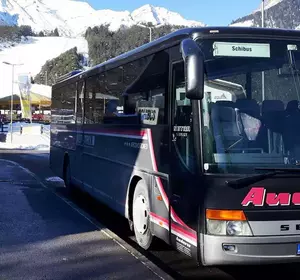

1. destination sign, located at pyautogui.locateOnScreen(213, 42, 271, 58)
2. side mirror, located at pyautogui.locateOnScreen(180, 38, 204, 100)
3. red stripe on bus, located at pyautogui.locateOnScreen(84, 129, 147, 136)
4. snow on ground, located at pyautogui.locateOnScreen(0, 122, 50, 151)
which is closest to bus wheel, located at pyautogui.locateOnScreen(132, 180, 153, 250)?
red stripe on bus, located at pyautogui.locateOnScreen(84, 129, 147, 136)

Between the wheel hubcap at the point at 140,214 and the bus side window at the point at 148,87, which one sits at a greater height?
the bus side window at the point at 148,87

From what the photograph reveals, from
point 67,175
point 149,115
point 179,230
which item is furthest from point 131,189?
point 67,175

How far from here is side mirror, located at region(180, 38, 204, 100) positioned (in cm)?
478

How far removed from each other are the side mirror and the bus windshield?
31 cm

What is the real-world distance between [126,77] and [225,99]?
112 inches

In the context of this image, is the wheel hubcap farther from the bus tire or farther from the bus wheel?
the bus tire

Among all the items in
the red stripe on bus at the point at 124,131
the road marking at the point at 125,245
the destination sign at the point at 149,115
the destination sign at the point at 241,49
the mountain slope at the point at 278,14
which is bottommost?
the road marking at the point at 125,245

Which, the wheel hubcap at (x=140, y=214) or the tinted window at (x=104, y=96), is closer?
the wheel hubcap at (x=140, y=214)

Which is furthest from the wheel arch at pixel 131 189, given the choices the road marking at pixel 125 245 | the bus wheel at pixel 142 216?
the road marking at pixel 125 245

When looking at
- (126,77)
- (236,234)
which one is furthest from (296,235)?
(126,77)

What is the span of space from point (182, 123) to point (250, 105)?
756mm

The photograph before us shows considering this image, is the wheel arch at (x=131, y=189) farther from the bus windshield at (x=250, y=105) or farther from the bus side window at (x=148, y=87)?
the bus windshield at (x=250, y=105)

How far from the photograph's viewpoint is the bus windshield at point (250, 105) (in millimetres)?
5031

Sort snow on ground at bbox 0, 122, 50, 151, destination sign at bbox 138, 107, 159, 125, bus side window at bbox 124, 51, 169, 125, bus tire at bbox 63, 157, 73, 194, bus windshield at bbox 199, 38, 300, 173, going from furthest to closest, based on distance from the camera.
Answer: snow on ground at bbox 0, 122, 50, 151, bus tire at bbox 63, 157, 73, 194, destination sign at bbox 138, 107, 159, 125, bus side window at bbox 124, 51, 169, 125, bus windshield at bbox 199, 38, 300, 173
